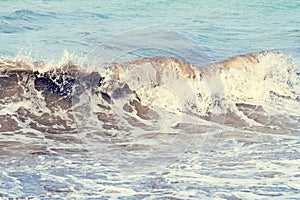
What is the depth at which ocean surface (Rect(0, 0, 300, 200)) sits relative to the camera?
5.69 meters

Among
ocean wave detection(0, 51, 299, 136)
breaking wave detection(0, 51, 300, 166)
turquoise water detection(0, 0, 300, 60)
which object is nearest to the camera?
breaking wave detection(0, 51, 300, 166)

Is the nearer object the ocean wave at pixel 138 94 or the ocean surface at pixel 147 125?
the ocean surface at pixel 147 125

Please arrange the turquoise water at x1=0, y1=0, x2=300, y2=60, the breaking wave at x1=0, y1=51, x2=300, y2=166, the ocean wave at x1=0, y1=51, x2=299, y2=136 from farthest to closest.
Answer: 1. the turquoise water at x1=0, y1=0, x2=300, y2=60
2. the ocean wave at x1=0, y1=51, x2=299, y2=136
3. the breaking wave at x1=0, y1=51, x2=300, y2=166

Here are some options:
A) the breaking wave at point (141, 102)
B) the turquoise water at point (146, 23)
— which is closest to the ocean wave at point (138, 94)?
the breaking wave at point (141, 102)

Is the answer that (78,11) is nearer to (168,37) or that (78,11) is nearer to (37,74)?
(168,37)

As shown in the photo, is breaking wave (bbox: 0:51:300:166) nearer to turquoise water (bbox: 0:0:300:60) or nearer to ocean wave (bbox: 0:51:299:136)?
ocean wave (bbox: 0:51:299:136)

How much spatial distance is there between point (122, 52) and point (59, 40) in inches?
142

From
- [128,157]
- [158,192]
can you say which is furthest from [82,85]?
[158,192]

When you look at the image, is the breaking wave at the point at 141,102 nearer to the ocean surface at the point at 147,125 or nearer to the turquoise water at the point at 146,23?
the ocean surface at the point at 147,125

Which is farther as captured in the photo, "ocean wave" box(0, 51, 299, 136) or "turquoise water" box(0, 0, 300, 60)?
"turquoise water" box(0, 0, 300, 60)

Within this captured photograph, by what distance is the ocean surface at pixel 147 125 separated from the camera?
18.7 feet

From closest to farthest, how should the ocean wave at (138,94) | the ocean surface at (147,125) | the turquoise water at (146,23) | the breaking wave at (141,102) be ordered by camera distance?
the ocean surface at (147,125) → the breaking wave at (141,102) → the ocean wave at (138,94) → the turquoise water at (146,23)

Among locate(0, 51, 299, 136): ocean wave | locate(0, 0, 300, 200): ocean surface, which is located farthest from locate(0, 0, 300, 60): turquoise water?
locate(0, 51, 299, 136): ocean wave

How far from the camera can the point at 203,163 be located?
248 inches
